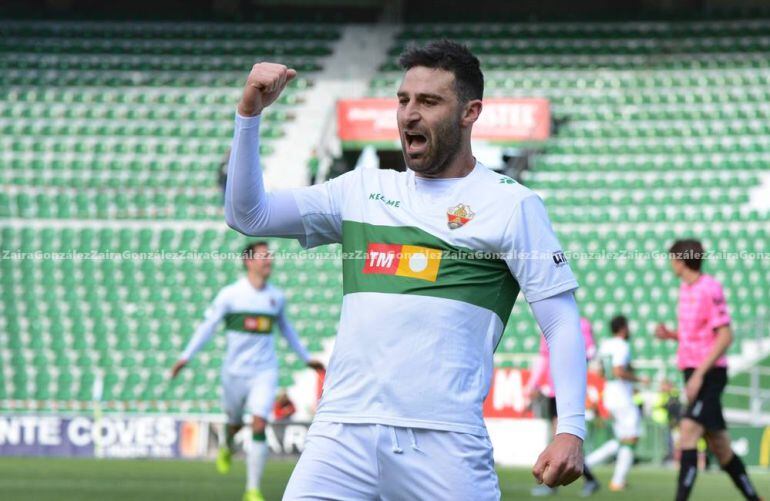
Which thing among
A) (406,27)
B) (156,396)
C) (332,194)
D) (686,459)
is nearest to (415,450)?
→ (332,194)

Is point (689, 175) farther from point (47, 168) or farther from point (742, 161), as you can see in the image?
point (47, 168)

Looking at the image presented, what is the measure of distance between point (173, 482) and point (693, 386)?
6.74 m

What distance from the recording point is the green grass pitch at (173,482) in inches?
477

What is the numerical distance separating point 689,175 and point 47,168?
1343cm

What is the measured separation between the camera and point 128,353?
76.2 feet

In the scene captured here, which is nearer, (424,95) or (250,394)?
(424,95)

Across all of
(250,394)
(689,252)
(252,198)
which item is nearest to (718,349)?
(689,252)

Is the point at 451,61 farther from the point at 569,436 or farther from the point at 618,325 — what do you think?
the point at 618,325

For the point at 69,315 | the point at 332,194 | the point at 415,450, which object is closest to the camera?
the point at 415,450

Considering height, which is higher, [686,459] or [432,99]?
[432,99]

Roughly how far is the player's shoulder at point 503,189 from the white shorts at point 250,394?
8.36 metres

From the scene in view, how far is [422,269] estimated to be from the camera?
13.2ft

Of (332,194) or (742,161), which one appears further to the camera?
(742,161)

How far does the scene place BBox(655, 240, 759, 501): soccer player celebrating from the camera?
948cm
